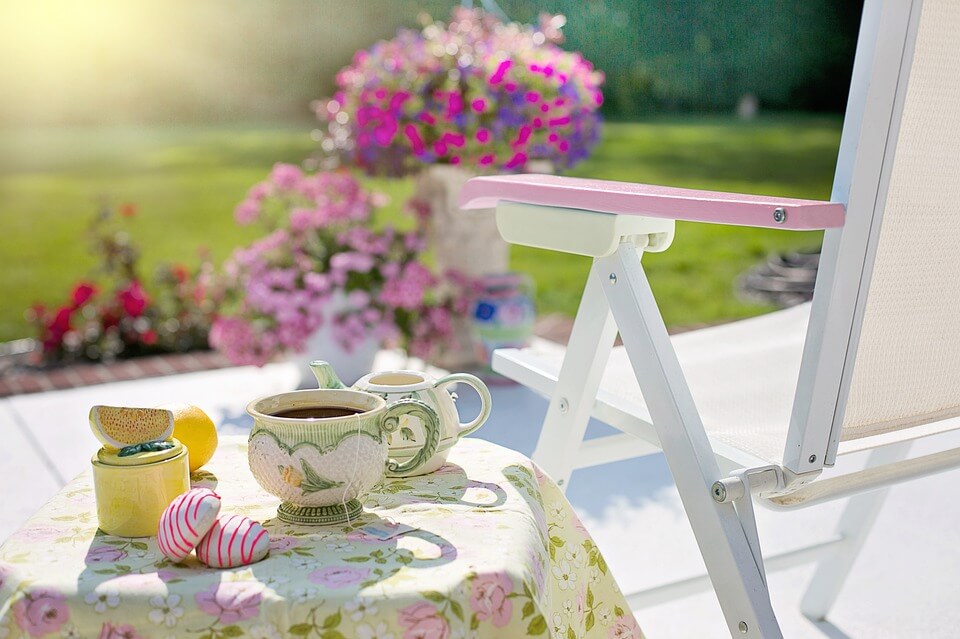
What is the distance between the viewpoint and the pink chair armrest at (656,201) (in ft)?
3.35

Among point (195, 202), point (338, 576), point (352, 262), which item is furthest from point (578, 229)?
point (195, 202)

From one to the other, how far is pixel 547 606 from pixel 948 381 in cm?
59

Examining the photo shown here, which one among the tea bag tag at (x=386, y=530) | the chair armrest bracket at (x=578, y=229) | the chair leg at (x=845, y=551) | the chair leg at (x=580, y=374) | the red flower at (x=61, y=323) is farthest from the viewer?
the red flower at (x=61, y=323)

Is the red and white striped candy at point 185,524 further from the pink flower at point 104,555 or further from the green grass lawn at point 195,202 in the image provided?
the green grass lawn at point 195,202

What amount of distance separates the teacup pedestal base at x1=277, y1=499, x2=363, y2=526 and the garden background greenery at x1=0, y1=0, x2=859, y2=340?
15.3 feet

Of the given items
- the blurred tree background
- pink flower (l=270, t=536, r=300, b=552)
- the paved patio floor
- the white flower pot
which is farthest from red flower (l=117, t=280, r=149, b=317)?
pink flower (l=270, t=536, r=300, b=552)

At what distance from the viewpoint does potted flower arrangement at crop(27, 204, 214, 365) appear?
12.9ft

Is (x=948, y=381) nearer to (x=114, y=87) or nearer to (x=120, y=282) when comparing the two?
(x=120, y=282)

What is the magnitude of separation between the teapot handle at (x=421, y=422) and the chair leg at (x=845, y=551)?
A: 42.1 inches

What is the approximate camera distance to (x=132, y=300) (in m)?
4.04

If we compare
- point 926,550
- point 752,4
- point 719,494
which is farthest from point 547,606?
point 752,4

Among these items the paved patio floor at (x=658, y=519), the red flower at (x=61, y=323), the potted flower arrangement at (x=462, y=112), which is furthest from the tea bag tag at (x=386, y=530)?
the red flower at (x=61, y=323)

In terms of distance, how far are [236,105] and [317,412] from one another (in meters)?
5.70

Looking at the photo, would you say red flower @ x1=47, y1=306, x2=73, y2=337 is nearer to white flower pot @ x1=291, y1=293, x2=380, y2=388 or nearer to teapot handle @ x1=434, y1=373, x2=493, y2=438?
white flower pot @ x1=291, y1=293, x2=380, y2=388
